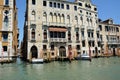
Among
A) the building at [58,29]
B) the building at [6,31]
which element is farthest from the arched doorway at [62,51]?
the building at [6,31]

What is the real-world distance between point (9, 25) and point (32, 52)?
7.72 meters

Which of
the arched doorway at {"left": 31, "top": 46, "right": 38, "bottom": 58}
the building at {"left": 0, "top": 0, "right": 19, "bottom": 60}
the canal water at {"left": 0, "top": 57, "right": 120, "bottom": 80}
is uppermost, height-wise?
the building at {"left": 0, "top": 0, "right": 19, "bottom": 60}

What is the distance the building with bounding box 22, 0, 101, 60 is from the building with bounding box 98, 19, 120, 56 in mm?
3767

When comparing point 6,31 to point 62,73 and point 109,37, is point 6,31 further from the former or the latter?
point 109,37

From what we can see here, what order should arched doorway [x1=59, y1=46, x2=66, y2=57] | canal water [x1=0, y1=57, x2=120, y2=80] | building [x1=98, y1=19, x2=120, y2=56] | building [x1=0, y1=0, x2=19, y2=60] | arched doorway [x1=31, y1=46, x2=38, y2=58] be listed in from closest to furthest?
1. canal water [x1=0, y1=57, x2=120, y2=80]
2. building [x1=0, y1=0, x2=19, y2=60]
3. arched doorway [x1=31, y1=46, x2=38, y2=58]
4. arched doorway [x1=59, y1=46, x2=66, y2=57]
5. building [x1=98, y1=19, x2=120, y2=56]

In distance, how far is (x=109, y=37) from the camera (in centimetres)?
4575

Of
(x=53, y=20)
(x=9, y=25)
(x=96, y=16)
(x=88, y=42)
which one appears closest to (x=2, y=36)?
(x=9, y=25)

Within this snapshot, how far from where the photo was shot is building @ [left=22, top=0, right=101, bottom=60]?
32.4m

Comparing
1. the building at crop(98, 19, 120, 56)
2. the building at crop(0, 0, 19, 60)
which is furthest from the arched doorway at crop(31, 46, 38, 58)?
the building at crop(98, 19, 120, 56)

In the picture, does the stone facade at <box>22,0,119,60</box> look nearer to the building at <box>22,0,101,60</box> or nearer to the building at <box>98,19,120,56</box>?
the building at <box>22,0,101,60</box>

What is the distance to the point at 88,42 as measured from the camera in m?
39.4

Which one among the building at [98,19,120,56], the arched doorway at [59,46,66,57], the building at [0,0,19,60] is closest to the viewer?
the building at [0,0,19,60]

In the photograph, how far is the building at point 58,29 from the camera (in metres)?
32.4

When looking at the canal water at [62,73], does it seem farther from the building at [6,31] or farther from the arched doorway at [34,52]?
the arched doorway at [34,52]
